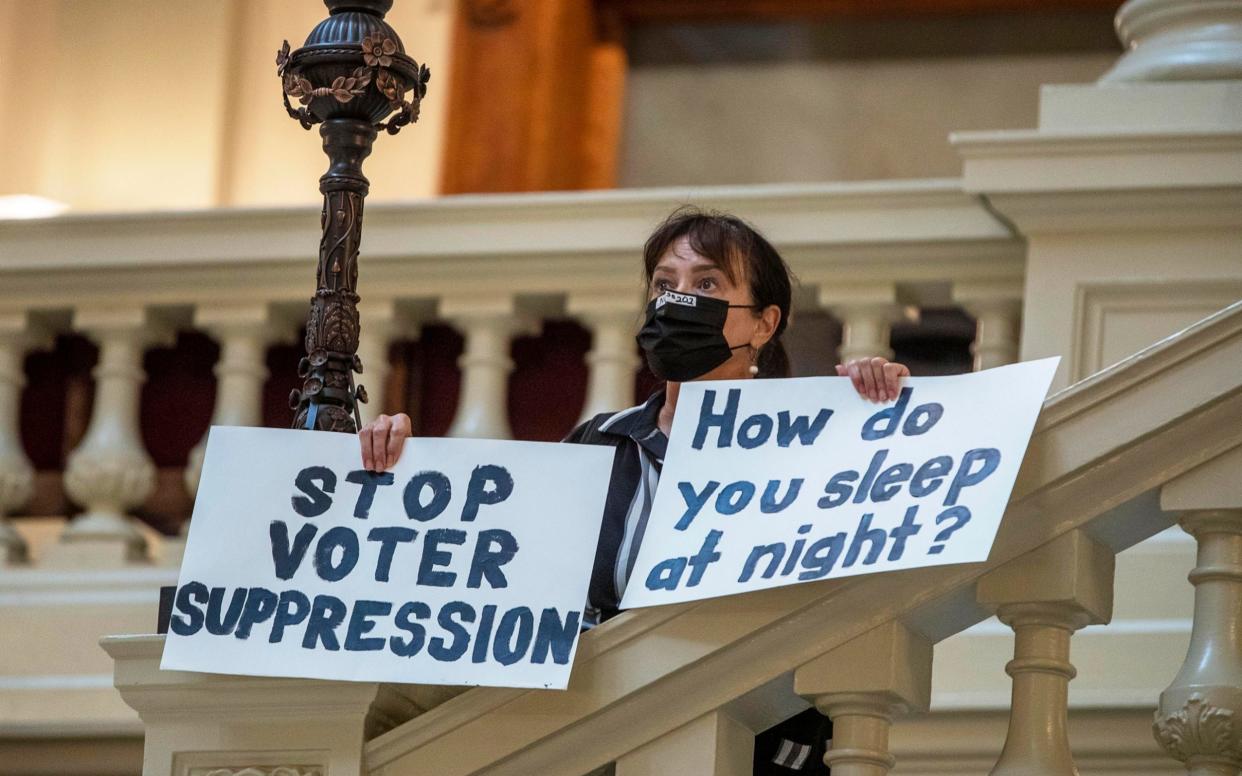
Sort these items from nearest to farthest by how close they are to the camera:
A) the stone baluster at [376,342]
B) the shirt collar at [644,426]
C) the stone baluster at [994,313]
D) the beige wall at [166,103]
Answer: the shirt collar at [644,426] < the stone baluster at [994,313] < the stone baluster at [376,342] < the beige wall at [166,103]

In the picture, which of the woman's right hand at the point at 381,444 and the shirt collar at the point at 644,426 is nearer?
the woman's right hand at the point at 381,444

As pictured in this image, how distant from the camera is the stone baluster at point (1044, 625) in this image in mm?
2023

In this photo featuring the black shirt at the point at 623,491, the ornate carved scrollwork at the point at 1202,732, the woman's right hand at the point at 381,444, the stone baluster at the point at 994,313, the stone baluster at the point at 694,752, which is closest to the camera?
the ornate carved scrollwork at the point at 1202,732

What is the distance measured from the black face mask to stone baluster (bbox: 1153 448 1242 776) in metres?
0.75

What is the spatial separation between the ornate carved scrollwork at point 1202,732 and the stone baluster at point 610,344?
5.81 feet

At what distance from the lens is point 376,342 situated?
12.5 ft

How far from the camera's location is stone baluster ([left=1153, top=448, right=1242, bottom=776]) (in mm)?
1952

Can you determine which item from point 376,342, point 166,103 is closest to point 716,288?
point 376,342

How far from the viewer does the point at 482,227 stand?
370cm

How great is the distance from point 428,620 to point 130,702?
326mm

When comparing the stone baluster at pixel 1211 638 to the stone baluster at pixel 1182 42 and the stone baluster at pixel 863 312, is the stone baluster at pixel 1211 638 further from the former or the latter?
the stone baluster at pixel 1182 42

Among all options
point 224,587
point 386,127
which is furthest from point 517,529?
point 386,127

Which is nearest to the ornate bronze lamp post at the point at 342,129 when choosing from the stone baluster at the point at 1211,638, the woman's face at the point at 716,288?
the woman's face at the point at 716,288

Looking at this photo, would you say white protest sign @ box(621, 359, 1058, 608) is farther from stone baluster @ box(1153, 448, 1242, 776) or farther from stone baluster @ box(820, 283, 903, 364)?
stone baluster @ box(820, 283, 903, 364)
